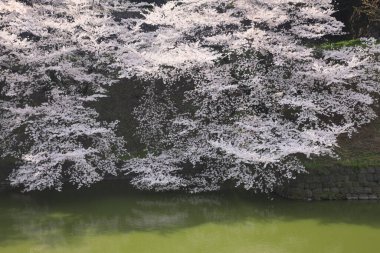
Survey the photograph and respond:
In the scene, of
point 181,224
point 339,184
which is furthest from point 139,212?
point 339,184

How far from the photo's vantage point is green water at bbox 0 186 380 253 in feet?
28.3

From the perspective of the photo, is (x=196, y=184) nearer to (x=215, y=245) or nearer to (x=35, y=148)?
(x=215, y=245)

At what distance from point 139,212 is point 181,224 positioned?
148 centimetres

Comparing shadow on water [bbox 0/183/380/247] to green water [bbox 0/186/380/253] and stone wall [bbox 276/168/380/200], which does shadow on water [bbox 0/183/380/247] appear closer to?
green water [bbox 0/186/380/253]

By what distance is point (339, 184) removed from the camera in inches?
446

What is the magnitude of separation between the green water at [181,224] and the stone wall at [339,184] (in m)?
0.35

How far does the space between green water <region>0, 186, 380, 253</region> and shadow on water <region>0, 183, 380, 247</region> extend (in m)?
0.02

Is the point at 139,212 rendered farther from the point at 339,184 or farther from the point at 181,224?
the point at 339,184

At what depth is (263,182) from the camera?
39.5 ft

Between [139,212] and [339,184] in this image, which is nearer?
[139,212]

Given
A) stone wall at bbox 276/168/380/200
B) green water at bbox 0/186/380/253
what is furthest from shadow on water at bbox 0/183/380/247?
stone wall at bbox 276/168/380/200

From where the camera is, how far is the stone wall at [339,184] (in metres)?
11.2

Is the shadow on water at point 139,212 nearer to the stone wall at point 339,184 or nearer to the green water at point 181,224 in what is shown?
the green water at point 181,224

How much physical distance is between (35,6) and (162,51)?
19.0 ft
